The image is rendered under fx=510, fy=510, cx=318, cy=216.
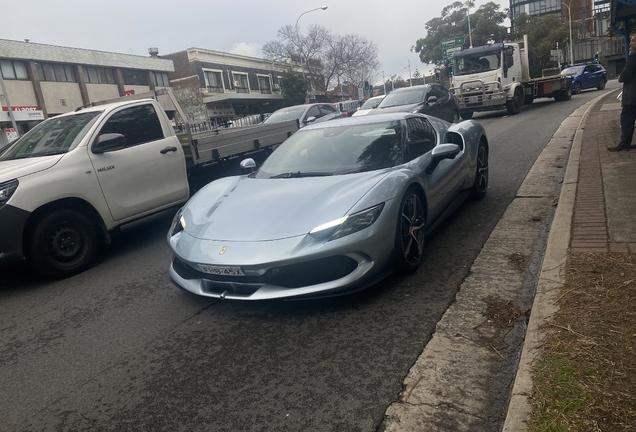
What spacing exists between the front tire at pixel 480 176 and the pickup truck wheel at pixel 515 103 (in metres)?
14.1

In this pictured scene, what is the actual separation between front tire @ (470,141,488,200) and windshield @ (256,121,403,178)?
5.80 ft

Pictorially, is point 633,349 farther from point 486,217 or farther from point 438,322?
point 486,217

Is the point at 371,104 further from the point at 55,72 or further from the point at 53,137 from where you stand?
the point at 55,72

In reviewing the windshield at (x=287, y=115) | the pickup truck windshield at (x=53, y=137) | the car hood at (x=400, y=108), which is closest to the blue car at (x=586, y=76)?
the car hood at (x=400, y=108)

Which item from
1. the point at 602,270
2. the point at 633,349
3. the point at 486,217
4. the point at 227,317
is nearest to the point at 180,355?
the point at 227,317

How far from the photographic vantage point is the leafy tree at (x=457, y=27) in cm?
6175

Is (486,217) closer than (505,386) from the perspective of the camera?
No

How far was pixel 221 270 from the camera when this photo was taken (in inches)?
141

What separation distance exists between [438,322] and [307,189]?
1.53 meters

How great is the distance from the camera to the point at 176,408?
2686 mm

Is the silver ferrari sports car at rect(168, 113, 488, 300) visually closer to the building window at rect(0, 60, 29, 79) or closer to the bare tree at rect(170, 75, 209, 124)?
the building window at rect(0, 60, 29, 79)

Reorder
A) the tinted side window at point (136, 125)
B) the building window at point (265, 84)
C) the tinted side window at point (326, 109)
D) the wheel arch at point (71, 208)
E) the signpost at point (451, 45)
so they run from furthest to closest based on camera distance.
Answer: the building window at point (265, 84), the signpost at point (451, 45), the tinted side window at point (326, 109), the tinted side window at point (136, 125), the wheel arch at point (71, 208)

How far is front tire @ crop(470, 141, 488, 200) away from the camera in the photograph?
642 centimetres

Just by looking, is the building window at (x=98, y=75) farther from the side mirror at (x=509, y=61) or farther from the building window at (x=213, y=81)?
the side mirror at (x=509, y=61)
